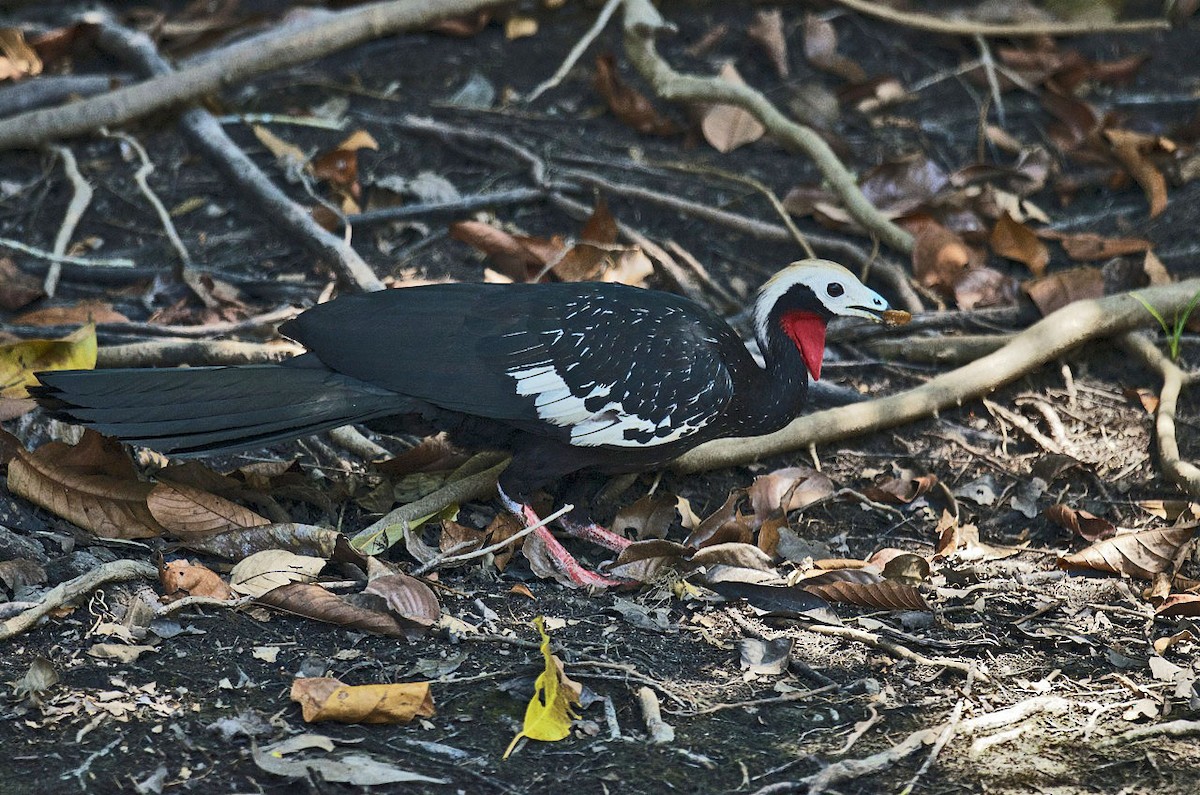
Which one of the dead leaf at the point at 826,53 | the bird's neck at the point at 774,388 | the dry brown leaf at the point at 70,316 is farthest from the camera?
the dead leaf at the point at 826,53

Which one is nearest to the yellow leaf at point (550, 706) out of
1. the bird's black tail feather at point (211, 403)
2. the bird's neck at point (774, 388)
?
the bird's black tail feather at point (211, 403)

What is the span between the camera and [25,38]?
6.11m

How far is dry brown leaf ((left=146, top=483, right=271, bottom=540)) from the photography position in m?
3.50

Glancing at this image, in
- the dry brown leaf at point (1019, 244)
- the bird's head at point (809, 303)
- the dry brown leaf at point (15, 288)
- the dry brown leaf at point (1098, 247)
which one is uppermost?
the dry brown leaf at point (15, 288)

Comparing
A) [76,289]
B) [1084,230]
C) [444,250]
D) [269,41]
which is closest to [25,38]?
[269,41]

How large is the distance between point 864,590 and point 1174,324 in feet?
7.13

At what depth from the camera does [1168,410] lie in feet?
14.5

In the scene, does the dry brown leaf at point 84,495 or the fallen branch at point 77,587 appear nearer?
the fallen branch at point 77,587

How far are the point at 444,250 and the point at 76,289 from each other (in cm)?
139

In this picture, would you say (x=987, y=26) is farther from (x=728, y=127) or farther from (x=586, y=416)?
(x=586, y=416)

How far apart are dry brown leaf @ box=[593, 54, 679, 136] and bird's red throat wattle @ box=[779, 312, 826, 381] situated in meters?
2.22

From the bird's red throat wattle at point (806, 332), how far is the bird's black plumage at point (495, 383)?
11 centimetres

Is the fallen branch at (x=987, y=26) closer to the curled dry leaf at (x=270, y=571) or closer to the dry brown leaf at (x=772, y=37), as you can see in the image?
the dry brown leaf at (x=772, y=37)

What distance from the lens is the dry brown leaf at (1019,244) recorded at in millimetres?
5180
